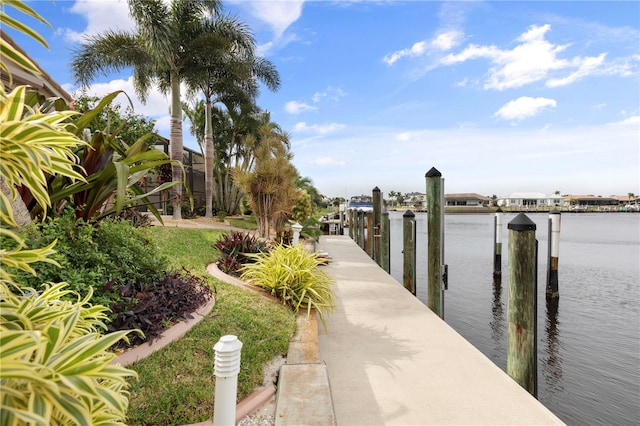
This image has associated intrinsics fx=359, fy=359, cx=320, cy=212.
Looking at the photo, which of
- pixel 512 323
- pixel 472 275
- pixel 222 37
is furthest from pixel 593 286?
pixel 222 37

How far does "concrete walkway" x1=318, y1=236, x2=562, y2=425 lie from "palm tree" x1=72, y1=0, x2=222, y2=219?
11.2m

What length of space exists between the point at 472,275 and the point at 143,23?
14283 millimetres

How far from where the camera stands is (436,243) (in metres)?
6.28

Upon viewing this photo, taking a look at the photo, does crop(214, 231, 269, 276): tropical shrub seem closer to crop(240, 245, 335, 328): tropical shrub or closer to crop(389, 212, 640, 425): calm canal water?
crop(240, 245, 335, 328): tropical shrub

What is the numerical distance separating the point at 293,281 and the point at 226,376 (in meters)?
2.91

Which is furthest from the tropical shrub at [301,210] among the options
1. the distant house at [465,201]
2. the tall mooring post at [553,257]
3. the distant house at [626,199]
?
the distant house at [626,199]

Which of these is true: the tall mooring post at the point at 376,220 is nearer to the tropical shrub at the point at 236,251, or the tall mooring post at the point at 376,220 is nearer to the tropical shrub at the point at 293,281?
the tropical shrub at the point at 236,251

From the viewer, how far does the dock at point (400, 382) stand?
8.39 feet

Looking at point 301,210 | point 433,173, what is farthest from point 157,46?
point 433,173

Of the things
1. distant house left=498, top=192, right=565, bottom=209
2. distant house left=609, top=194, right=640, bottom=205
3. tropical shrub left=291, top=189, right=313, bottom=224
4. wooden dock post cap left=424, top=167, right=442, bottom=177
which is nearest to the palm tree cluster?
tropical shrub left=291, top=189, right=313, bottom=224

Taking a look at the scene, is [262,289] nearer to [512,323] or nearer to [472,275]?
[512,323]

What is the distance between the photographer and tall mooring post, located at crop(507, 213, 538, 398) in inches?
150

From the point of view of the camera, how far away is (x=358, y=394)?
289 cm

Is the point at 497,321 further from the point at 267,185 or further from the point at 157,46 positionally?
the point at 157,46
